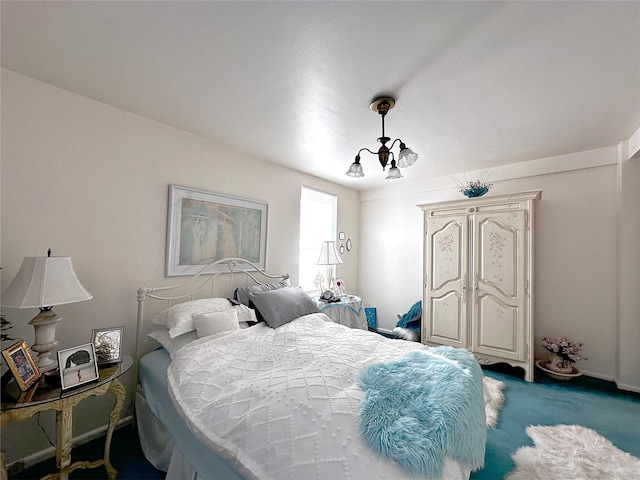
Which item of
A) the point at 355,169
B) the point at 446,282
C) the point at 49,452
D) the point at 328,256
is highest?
the point at 355,169

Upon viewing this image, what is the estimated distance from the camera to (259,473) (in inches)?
41.4

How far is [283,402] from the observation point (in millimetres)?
1237

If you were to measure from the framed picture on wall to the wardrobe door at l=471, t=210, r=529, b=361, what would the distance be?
263 cm

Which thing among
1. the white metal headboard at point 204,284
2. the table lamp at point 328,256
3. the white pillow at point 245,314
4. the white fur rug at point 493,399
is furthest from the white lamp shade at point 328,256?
the white fur rug at point 493,399

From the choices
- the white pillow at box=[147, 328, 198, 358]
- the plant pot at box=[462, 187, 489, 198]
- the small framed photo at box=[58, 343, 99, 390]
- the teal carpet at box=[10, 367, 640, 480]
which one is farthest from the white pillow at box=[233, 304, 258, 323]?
the plant pot at box=[462, 187, 489, 198]

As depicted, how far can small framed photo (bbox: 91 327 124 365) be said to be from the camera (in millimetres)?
1742

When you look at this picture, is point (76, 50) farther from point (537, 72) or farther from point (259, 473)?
point (537, 72)

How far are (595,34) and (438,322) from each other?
120 inches

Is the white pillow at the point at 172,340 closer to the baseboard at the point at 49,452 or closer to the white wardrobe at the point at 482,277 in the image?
the baseboard at the point at 49,452

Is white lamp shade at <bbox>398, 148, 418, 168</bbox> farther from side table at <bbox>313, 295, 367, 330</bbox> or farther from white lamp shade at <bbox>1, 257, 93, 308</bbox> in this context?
white lamp shade at <bbox>1, 257, 93, 308</bbox>

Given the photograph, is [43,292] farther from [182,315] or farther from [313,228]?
[313,228]

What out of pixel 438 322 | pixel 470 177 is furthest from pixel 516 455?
pixel 470 177

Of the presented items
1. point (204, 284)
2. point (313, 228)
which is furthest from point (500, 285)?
point (204, 284)

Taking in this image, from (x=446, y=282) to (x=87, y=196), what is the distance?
3809 mm
